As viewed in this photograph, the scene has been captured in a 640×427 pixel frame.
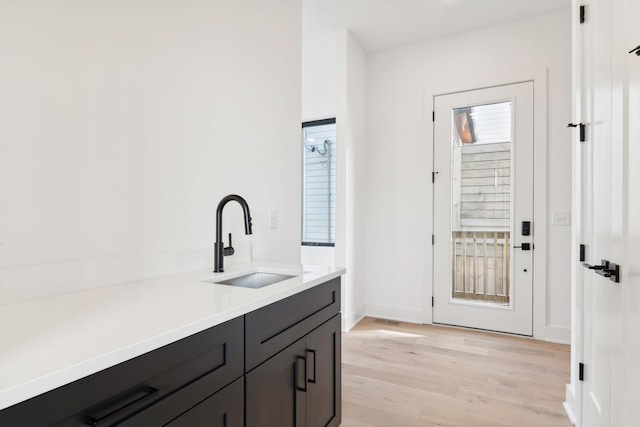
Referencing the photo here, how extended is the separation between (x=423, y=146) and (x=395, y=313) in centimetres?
175

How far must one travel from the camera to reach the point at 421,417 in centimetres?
196

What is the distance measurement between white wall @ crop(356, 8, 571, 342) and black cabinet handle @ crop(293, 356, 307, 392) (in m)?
2.35

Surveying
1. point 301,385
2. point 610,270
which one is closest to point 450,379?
point 610,270

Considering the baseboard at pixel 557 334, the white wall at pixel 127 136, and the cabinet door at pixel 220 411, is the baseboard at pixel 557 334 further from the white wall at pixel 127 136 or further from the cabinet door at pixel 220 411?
the cabinet door at pixel 220 411

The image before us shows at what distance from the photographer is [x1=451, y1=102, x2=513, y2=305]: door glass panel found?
10.7ft

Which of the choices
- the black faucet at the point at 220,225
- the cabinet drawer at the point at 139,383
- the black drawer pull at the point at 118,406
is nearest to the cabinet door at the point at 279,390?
the cabinet drawer at the point at 139,383

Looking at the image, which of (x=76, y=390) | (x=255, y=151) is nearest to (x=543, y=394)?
(x=255, y=151)

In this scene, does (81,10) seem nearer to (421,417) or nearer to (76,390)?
(76,390)

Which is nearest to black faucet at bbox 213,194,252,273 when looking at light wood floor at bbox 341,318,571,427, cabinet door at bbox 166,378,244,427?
cabinet door at bbox 166,378,244,427

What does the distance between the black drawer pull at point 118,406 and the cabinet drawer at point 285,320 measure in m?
0.33

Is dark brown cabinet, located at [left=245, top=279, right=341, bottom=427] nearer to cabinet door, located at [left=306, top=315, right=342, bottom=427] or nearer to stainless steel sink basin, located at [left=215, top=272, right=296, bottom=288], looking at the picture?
cabinet door, located at [left=306, top=315, right=342, bottom=427]

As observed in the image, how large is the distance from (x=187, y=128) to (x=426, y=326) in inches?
114

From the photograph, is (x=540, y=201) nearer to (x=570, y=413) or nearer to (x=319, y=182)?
(x=570, y=413)

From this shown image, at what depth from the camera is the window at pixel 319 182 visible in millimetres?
4035
